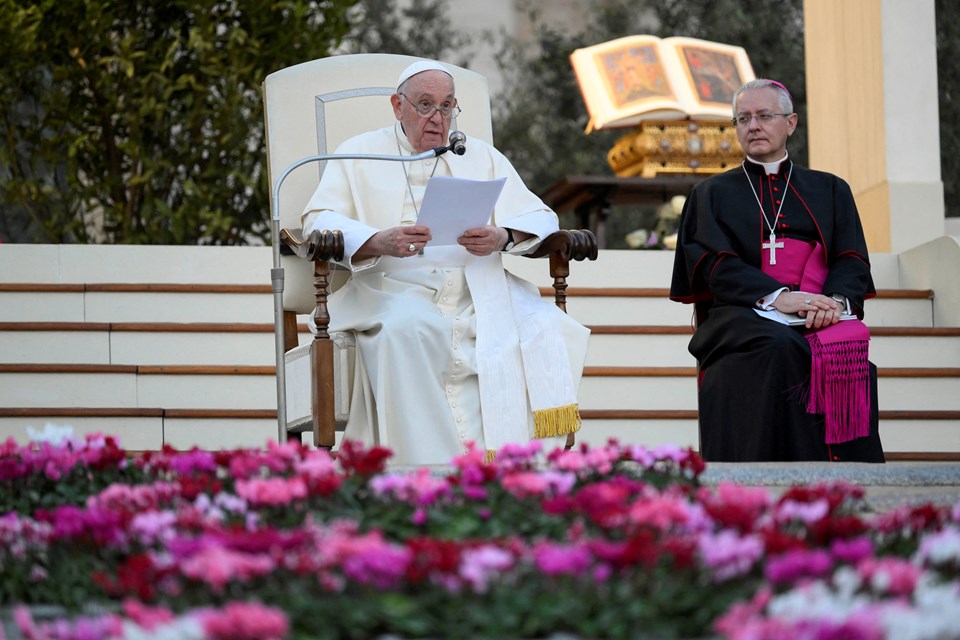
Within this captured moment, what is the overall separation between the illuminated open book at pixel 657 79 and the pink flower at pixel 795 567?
7.10 m

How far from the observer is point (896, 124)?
6.77 meters

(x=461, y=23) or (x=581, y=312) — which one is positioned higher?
(x=461, y=23)

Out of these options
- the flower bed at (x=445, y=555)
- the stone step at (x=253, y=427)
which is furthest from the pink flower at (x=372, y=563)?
the stone step at (x=253, y=427)

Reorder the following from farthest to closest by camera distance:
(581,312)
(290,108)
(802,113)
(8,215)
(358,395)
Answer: (802,113) → (8,215) → (581,312) → (290,108) → (358,395)

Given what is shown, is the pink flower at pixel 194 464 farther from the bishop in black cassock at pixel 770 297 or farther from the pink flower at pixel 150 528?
the bishop in black cassock at pixel 770 297

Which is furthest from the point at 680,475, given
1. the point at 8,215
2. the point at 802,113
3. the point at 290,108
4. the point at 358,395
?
the point at 802,113

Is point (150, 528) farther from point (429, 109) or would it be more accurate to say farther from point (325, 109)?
point (325, 109)

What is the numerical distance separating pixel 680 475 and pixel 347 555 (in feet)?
3.22

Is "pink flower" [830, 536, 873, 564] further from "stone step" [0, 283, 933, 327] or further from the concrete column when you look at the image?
the concrete column

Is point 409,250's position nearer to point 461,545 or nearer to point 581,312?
point 581,312

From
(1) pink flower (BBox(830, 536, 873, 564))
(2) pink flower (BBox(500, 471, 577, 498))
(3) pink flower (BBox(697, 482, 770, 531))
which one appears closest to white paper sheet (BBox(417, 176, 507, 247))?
(2) pink flower (BBox(500, 471, 577, 498))

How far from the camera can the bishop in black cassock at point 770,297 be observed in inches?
160

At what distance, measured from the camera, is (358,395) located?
3943 millimetres

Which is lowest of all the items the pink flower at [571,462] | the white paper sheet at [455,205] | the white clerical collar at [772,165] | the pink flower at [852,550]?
the pink flower at [852,550]
